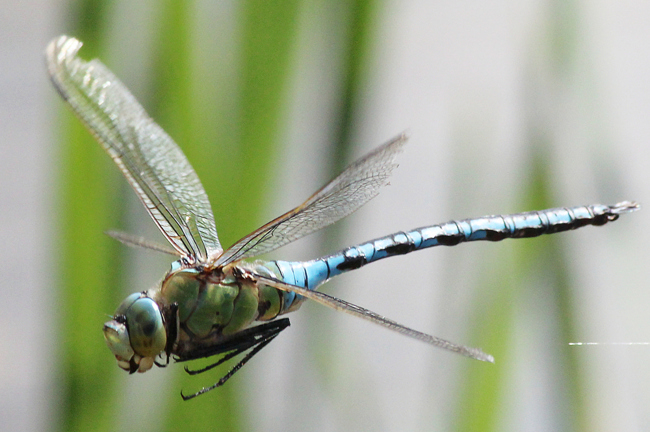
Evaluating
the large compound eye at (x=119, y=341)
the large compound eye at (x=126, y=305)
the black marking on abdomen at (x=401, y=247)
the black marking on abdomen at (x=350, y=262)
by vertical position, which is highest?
the black marking on abdomen at (x=401, y=247)

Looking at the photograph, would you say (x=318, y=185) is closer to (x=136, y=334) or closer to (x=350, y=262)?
(x=350, y=262)

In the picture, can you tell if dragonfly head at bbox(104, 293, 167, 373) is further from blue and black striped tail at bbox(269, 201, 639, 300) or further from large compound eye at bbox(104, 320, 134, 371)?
blue and black striped tail at bbox(269, 201, 639, 300)

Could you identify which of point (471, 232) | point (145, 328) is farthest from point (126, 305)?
point (471, 232)

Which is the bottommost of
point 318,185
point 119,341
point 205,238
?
point 119,341

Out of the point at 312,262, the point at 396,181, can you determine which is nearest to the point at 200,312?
the point at 312,262

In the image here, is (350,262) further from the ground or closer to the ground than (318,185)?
closer to the ground

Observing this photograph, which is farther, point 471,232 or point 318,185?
point 318,185

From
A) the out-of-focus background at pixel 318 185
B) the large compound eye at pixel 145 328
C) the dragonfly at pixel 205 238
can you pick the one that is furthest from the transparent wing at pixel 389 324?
the out-of-focus background at pixel 318 185

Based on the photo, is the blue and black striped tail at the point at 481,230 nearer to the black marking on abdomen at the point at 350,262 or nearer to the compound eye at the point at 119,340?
the black marking on abdomen at the point at 350,262
